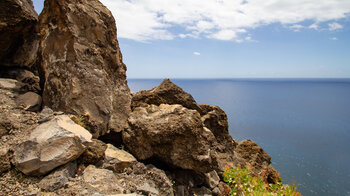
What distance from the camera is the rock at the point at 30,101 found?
24.0 feet

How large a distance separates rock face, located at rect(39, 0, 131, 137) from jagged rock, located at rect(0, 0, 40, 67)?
100 cm

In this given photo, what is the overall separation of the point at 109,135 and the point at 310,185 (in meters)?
35.8

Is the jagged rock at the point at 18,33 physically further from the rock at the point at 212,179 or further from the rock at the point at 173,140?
the rock at the point at 212,179

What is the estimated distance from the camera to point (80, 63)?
778cm

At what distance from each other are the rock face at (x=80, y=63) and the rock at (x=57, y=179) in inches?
80.8

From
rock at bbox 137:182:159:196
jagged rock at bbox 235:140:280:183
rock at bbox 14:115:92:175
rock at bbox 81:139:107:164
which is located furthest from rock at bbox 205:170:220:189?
rock at bbox 14:115:92:175

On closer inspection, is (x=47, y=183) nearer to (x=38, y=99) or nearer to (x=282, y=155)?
(x=38, y=99)

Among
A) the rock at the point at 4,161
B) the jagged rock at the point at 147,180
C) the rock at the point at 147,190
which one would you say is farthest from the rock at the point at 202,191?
the rock at the point at 4,161

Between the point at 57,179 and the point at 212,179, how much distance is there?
5818mm

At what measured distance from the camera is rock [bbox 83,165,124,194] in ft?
18.4

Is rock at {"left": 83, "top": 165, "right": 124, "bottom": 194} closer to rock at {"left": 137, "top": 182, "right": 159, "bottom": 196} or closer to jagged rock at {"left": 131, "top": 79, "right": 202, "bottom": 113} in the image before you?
rock at {"left": 137, "top": 182, "right": 159, "bottom": 196}

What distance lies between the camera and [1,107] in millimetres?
6836

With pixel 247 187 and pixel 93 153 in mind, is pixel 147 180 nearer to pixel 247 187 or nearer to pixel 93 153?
pixel 93 153

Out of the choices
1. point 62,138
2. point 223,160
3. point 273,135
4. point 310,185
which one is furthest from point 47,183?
point 273,135
